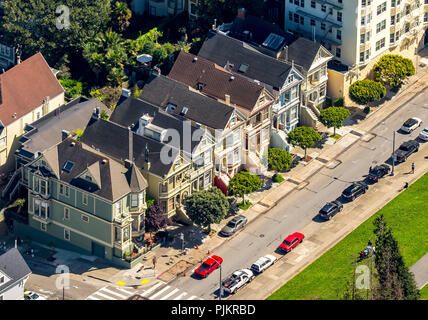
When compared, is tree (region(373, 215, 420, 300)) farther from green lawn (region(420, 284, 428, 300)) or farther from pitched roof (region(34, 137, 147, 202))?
pitched roof (region(34, 137, 147, 202))

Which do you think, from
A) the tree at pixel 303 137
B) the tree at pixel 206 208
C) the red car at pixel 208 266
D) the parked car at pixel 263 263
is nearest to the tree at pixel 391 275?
the parked car at pixel 263 263

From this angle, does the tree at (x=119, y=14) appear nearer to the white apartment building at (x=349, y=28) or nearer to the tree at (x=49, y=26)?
the tree at (x=49, y=26)

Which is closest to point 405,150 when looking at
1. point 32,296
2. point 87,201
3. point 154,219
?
point 154,219

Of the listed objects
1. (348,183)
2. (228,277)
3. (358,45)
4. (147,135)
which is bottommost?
(228,277)

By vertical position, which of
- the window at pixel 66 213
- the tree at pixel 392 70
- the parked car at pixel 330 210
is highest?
the tree at pixel 392 70

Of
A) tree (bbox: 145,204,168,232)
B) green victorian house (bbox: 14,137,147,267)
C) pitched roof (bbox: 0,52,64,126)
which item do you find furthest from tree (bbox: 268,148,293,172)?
pitched roof (bbox: 0,52,64,126)

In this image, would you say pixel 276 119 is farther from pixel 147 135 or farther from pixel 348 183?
pixel 147 135
